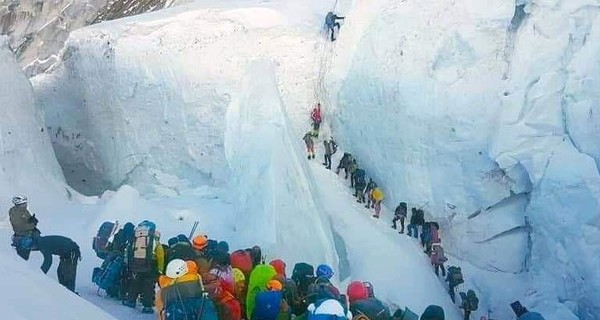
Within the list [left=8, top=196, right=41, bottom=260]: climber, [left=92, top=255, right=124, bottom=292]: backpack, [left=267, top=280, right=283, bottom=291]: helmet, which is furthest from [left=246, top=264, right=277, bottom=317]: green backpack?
[left=8, top=196, right=41, bottom=260]: climber

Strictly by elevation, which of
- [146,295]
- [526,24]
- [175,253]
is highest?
[526,24]

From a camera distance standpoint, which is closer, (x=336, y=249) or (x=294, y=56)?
(x=336, y=249)

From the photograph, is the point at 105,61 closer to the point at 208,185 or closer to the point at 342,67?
the point at 208,185

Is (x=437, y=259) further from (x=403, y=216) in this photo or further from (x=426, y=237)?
(x=403, y=216)

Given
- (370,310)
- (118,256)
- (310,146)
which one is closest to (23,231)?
(118,256)

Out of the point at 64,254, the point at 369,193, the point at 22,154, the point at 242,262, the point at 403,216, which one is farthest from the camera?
the point at 22,154

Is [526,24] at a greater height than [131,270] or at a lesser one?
greater

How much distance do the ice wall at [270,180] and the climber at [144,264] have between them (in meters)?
3.41

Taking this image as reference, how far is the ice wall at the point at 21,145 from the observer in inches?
558

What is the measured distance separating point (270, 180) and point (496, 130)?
472 cm

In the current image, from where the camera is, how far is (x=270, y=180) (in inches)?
439

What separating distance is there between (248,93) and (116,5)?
2048cm

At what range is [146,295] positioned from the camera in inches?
282

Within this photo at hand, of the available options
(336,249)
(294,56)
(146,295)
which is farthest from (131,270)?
(294,56)
